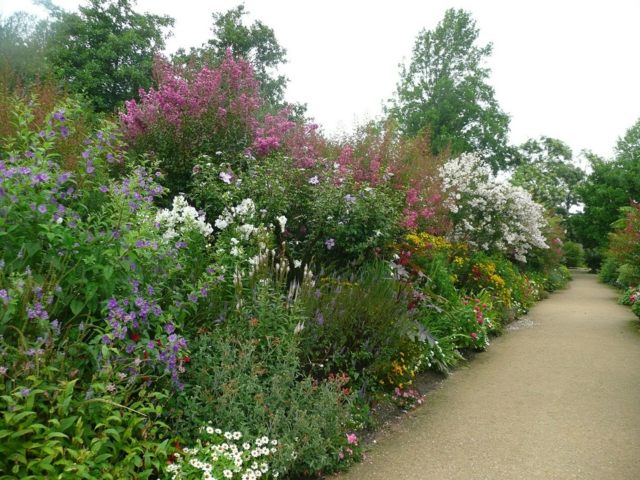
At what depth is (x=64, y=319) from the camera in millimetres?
2949

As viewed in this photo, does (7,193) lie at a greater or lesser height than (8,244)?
greater

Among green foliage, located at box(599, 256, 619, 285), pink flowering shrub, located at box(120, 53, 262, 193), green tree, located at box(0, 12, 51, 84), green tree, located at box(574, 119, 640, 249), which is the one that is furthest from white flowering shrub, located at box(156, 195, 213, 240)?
green tree, located at box(574, 119, 640, 249)

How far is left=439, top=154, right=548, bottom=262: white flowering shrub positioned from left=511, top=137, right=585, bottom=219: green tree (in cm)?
2177

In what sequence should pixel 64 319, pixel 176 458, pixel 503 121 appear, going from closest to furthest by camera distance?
1. pixel 176 458
2. pixel 64 319
3. pixel 503 121

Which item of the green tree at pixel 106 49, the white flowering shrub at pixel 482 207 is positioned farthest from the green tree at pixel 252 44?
the white flowering shrub at pixel 482 207

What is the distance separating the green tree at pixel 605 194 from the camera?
23.8 metres

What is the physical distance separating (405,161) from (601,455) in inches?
264

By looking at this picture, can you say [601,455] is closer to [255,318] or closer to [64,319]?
[255,318]

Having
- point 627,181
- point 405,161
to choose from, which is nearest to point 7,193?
point 405,161

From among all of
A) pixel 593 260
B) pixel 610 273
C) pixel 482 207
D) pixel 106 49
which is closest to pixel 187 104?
pixel 482 207

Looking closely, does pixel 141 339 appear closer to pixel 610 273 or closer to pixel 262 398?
pixel 262 398

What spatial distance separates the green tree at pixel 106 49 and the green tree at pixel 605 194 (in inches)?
862

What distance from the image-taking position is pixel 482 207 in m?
11.1

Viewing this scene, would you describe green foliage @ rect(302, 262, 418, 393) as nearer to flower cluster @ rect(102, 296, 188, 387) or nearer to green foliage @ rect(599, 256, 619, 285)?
flower cluster @ rect(102, 296, 188, 387)
